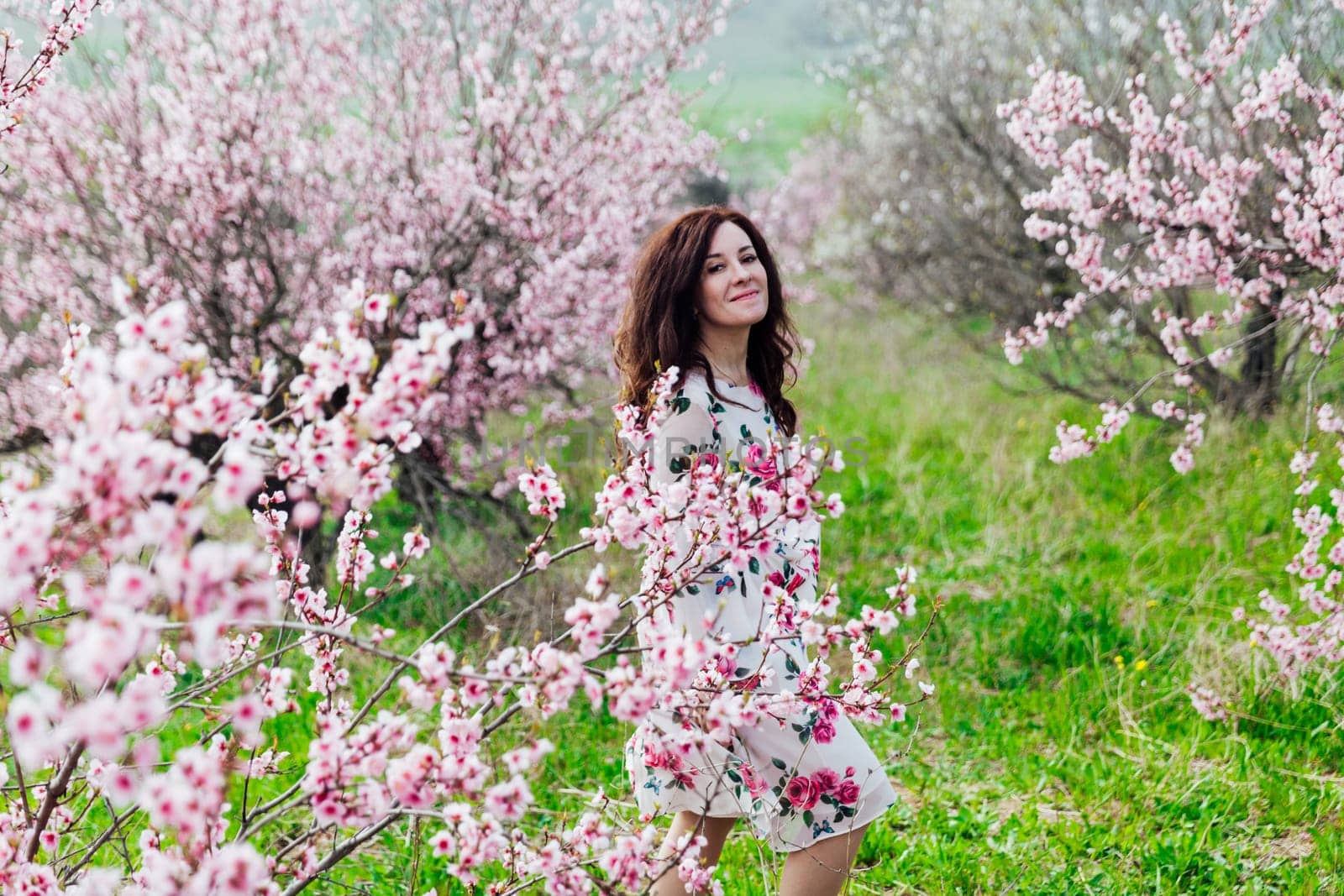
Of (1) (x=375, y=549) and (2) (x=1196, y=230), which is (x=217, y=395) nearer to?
(2) (x=1196, y=230)

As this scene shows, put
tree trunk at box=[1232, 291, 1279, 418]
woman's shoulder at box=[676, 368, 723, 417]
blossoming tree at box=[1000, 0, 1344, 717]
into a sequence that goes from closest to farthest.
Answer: woman's shoulder at box=[676, 368, 723, 417] → blossoming tree at box=[1000, 0, 1344, 717] → tree trunk at box=[1232, 291, 1279, 418]

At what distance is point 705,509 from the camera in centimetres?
170

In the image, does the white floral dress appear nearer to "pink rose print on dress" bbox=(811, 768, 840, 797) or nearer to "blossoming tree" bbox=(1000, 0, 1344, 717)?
"pink rose print on dress" bbox=(811, 768, 840, 797)

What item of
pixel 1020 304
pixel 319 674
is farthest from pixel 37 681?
pixel 1020 304

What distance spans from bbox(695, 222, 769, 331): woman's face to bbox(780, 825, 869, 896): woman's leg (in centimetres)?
128

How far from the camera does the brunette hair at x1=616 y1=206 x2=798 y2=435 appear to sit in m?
2.44

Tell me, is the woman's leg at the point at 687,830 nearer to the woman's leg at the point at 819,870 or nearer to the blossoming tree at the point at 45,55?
the woman's leg at the point at 819,870

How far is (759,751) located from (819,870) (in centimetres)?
28

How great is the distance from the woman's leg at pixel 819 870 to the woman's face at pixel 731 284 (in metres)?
1.28

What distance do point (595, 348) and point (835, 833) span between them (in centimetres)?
456

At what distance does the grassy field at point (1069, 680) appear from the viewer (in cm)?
271

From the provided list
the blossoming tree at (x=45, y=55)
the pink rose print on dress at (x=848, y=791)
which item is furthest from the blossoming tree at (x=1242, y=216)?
the blossoming tree at (x=45, y=55)

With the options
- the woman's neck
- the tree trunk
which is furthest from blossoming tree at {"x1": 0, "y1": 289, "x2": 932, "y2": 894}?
the tree trunk

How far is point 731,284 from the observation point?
2.46 meters
